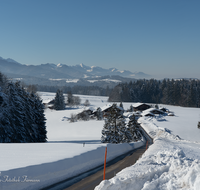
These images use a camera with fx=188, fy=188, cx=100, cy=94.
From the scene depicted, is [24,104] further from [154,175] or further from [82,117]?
[82,117]

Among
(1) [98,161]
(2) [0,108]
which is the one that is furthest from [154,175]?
(2) [0,108]

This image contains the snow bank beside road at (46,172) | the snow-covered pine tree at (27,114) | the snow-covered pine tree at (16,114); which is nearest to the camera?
Result: the snow bank beside road at (46,172)

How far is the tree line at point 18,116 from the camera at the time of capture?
72.0ft

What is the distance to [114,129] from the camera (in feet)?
95.8

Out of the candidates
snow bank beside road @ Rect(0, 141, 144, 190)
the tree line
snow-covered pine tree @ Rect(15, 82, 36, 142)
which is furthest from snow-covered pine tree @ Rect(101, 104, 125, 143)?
snow bank beside road @ Rect(0, 141, 144, 190)

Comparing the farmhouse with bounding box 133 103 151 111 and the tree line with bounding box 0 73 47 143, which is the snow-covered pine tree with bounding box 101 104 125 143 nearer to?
the tree line with bounding box 0 73 47 143

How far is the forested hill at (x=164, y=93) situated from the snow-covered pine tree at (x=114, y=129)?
10045cm

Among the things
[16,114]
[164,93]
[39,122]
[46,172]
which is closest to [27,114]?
[16,114]

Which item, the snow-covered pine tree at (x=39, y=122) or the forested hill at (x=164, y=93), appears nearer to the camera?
the snow-covered pine tree at (x=39, y=122)

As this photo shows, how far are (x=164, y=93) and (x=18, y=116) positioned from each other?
123860 mm

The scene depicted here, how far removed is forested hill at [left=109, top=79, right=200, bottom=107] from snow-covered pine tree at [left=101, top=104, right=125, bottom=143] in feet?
330

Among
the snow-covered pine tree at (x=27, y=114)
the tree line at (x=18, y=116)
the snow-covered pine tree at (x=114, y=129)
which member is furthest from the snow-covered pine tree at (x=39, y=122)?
the snow-covered pine tree at (x=114, y=129)

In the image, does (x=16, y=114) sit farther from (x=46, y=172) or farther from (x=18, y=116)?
(x=46, y=172)

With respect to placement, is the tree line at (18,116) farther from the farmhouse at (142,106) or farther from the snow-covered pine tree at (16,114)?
the farmhouse at (142,106)
